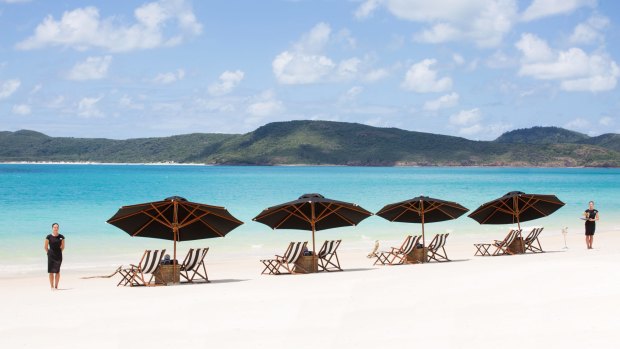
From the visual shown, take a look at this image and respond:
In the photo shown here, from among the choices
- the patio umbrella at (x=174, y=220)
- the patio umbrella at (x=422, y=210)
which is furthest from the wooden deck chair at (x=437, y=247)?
the patio umbrella at (x=174, y=220)

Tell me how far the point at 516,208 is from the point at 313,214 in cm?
589

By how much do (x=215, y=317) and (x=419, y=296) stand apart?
3.00 meters

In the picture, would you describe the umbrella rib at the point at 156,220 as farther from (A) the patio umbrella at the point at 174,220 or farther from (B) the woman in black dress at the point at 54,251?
(B) the woman in black dress at the point at 54,251

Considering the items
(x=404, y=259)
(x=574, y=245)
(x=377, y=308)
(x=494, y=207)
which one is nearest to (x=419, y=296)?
(x=377, y=308)

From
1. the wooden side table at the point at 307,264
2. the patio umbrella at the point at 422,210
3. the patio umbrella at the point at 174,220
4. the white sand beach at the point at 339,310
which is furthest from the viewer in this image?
the patio umbrella at the point at 422,210

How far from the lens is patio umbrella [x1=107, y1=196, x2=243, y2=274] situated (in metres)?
13.1

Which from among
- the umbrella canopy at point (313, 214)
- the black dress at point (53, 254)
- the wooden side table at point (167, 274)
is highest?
the umbrella canopy at point (313, 214)

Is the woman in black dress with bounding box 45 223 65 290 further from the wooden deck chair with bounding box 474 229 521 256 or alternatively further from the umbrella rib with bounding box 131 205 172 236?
the wooden deck chair with bounding box 474 229 521 256

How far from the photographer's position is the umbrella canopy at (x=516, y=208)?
59.7 ft

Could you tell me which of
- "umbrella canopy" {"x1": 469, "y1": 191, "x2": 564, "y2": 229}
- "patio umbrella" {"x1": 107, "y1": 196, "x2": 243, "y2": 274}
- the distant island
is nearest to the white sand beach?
"patio umbrella" {"x1": 107, "y1": 196, "x2": 243, "y2": 274}

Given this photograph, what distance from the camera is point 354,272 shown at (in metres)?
14.8

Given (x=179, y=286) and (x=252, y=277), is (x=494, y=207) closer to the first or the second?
(x=252, y=277)

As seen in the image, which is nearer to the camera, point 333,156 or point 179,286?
point 179,286

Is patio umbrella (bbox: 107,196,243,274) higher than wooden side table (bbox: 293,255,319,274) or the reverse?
higher
